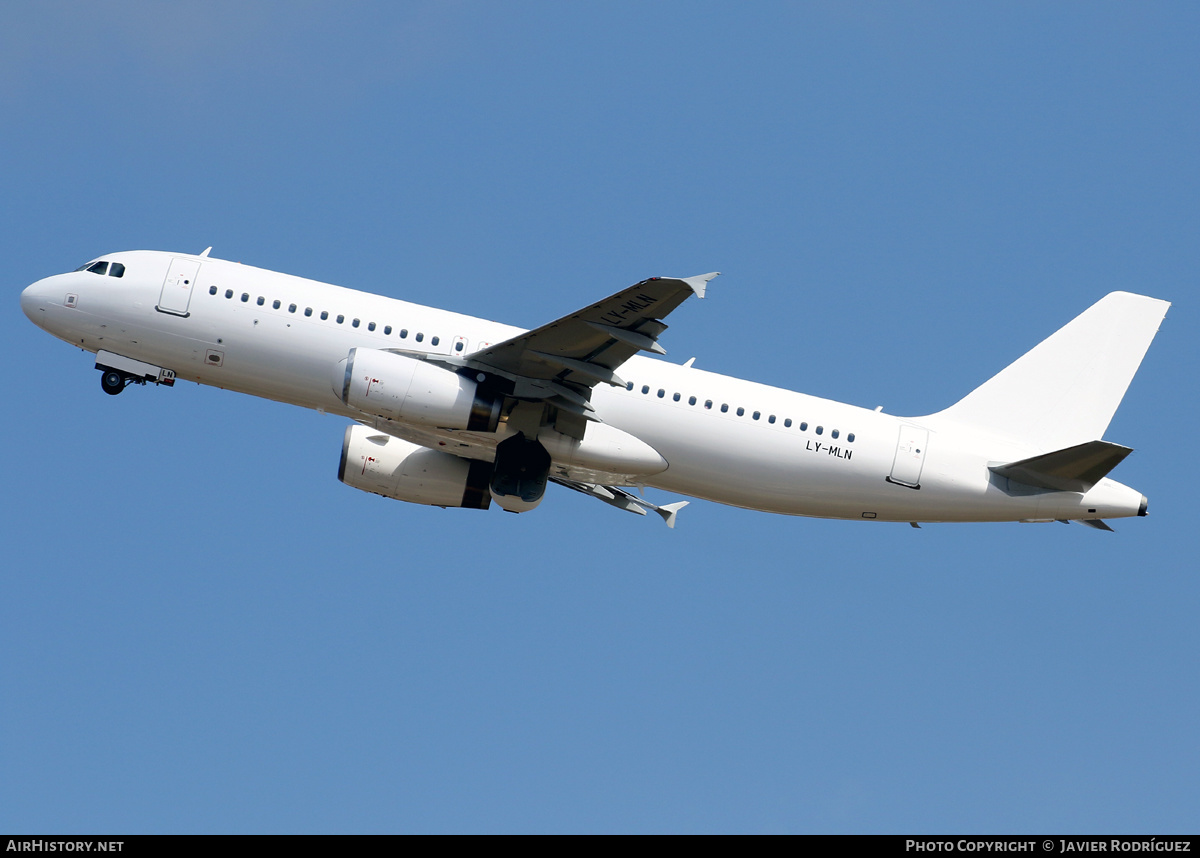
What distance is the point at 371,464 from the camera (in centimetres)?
3606

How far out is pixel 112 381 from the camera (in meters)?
33.3

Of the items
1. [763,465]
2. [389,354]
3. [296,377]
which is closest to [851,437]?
[763,465]

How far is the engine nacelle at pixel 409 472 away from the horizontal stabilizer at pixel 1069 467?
A: 14.4 meters

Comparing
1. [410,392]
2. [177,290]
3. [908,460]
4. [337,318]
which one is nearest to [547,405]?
[410,392]

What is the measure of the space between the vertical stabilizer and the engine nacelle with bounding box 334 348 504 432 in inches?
522

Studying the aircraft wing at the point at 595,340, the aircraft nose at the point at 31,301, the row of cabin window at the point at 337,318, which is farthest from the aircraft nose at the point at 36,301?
the aircraft wing at the point at 595,340

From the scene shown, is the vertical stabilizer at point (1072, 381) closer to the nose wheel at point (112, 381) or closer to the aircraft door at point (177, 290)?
→ the aircraft door at point (177, 290)

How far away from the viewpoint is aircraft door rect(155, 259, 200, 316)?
3269cm

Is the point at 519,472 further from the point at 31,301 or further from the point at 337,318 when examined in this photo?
the point at 31,301

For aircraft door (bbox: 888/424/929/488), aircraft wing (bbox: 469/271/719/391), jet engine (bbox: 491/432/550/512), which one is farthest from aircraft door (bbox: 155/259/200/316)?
aircraft door (bbox: 888/424/929/488)

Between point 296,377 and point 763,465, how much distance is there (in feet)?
39.9

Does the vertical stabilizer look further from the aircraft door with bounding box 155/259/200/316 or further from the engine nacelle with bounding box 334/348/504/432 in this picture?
the aircraft door with bounding box 155/259/200/316

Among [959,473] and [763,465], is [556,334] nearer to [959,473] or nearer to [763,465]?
[763,465]
